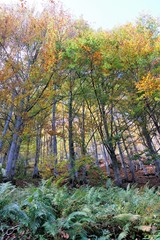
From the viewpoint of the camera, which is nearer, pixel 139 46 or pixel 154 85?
pixel 154 85

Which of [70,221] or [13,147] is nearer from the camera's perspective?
[70,221]

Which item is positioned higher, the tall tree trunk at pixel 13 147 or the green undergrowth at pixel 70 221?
the tall tree trunk at pixel 13 147

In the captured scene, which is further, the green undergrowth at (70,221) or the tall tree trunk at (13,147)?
the tall tree trunk at (13,147)

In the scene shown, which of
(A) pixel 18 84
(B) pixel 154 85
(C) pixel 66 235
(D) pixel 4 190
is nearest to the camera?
(C) pixel 66 235

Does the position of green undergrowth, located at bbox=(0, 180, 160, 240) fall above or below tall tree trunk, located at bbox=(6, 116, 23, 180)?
below

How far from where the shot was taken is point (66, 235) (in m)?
2.92

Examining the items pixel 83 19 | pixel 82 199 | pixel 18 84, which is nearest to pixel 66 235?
pixel 82 199

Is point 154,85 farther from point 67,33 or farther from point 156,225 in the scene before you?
point 67,33

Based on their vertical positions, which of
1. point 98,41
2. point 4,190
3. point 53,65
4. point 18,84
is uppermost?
point 98,41

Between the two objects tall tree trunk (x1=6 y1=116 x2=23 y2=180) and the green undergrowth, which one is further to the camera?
tall tree trunk (x1=6 y1=116 x2=23 y2=180)

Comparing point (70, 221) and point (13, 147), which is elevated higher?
point (13, 147)

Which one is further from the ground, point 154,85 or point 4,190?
point 154,85

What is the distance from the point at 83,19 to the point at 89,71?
487 cm

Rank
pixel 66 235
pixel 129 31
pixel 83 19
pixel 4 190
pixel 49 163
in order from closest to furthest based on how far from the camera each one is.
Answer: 1. pixel 66 235
2. pixel 4 190
3. pixel 49 163
4. pixel 129 31
5. pixel 83 19
